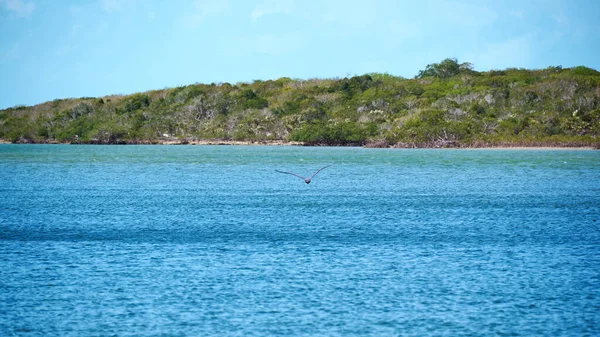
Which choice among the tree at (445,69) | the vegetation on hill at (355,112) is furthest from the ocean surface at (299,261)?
the tree at (445,69)

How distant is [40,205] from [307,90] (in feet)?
382

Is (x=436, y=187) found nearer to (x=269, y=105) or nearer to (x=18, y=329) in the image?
(x=18, y=329)

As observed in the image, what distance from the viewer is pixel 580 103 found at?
120 meters

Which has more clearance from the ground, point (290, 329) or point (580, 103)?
point (580, 103)

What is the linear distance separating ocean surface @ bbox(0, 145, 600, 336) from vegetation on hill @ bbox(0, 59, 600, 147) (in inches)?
2312

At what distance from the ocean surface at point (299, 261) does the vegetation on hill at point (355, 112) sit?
193ft

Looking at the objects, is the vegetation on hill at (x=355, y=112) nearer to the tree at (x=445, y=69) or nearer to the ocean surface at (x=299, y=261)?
the tree at (x=445, y=69)

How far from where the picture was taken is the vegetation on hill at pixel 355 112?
114m

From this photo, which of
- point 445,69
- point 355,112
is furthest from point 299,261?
point 445,69

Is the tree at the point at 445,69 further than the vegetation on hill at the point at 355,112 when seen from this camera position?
Yes

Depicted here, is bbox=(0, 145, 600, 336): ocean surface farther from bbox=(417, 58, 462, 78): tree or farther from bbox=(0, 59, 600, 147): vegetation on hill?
bbox=(417, 58, 462, 78): tree

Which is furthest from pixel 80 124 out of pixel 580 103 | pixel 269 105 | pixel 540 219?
pixel 540 219

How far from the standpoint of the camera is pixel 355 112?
138 metres

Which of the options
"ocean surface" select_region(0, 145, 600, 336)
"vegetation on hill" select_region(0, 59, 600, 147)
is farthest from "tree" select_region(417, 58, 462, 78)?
"ocean surface" select_region(0, 145, 600, 336)
